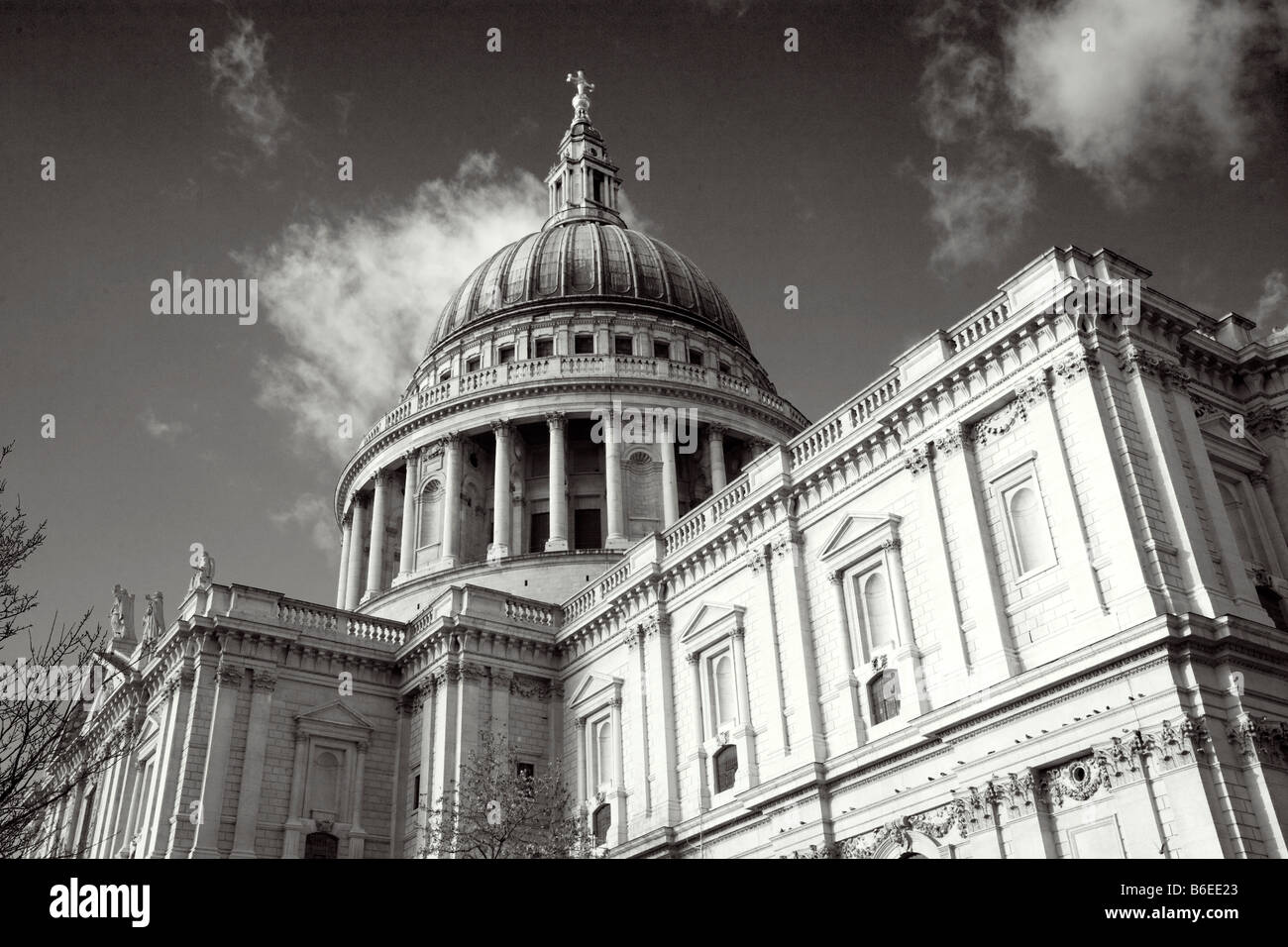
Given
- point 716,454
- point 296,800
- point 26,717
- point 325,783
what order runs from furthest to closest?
1. point 716,454
2. point 325,783
3. point 296,800
4. point 26,717

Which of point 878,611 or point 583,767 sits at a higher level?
point 878,611

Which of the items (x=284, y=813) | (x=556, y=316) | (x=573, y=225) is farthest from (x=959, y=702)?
(x=573, y=225)

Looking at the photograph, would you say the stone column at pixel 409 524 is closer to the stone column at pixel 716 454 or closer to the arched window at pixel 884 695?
the stone column at pixel 716 454

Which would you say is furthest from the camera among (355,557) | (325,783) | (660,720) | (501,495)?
(355,557)

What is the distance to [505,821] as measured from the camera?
29.0 meters

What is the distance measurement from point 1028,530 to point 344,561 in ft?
135

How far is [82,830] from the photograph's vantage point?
43.7 metres

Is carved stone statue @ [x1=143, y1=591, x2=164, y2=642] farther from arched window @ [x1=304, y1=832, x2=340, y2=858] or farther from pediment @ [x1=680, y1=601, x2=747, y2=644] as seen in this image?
pediment @ [x1=680, y1=601, x2=747, y2=644]

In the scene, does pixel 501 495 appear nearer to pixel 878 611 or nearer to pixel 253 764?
pixel 253 764

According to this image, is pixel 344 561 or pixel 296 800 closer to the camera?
pixel 296 800

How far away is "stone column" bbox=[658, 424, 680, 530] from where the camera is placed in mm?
50812

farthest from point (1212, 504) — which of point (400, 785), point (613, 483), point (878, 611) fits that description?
point (613, 483)

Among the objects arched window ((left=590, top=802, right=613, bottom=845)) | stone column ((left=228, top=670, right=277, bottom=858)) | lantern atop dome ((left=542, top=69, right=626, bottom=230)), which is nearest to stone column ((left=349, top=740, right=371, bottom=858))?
Result: stone column ((left=228, top=670, right=277, bottom=858))

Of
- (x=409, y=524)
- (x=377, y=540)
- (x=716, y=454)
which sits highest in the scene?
(x=716, y=454)
